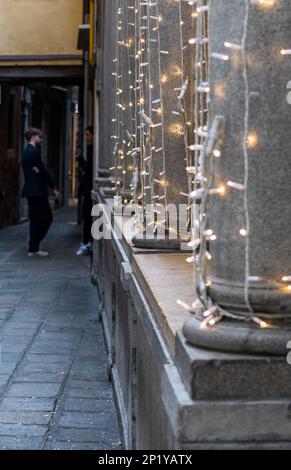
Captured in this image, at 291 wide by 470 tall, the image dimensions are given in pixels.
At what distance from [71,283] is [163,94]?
22.2 feet

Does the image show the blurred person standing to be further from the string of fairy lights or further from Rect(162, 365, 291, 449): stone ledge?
Rect(162, 365, 291, 449): stone ledge

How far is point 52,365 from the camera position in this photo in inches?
278

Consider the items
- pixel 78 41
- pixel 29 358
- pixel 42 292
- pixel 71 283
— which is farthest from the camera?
pixel 78 41

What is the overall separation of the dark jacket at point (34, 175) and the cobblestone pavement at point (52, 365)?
176 centimetres

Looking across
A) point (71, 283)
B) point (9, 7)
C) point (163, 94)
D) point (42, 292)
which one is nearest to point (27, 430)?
point (163, 94)

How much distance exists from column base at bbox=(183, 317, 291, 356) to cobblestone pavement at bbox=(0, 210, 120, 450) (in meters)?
2.81

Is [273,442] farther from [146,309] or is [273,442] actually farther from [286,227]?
[146,309]

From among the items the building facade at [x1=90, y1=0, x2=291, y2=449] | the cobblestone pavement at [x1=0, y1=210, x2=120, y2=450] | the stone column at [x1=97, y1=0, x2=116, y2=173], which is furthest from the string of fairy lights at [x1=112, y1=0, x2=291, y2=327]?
the stone column at [x1=97, y1=0, x2=116, y2=173]

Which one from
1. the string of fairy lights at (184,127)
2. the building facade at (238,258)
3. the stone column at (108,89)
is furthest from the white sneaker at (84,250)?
the building facade at (238,258)

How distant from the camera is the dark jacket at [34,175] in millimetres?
14352

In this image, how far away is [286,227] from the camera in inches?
94.3

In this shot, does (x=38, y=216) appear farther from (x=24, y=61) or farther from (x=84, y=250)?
(x=24, y=61)

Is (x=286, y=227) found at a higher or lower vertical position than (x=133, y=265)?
higher

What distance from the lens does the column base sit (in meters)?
2.34
